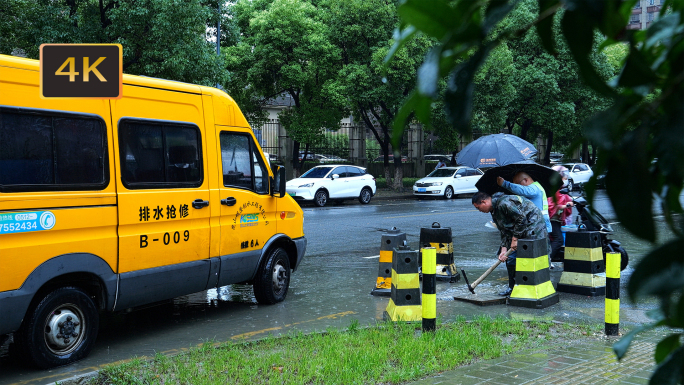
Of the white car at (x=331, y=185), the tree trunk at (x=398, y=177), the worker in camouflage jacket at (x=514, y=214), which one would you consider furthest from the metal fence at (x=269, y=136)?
the worker in camouflage jacket at (x=514, y=214)

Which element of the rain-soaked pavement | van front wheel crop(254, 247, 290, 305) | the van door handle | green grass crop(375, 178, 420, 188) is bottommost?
the rain-soaked pavement

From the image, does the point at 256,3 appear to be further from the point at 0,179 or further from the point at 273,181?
the point at 0,179

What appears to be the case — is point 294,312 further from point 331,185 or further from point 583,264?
point 331,185

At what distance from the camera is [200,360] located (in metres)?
5.51

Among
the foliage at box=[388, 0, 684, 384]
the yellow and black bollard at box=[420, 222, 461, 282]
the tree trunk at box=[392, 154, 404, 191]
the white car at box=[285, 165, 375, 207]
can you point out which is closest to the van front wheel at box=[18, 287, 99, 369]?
the yellow and black bollard at box=[420, 222, 461, 282]

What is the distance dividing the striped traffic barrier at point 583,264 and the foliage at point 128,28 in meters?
13.1

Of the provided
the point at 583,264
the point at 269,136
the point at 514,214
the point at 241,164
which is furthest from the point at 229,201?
the point at 269,136

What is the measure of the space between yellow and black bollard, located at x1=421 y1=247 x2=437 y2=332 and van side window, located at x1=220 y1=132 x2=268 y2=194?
8.18 feet

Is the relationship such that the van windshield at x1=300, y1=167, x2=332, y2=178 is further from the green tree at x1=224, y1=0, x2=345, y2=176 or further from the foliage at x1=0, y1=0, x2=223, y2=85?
the foliage at x1=0, y1=0, x2=223, y2=85

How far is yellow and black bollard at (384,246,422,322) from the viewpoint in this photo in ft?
22.4

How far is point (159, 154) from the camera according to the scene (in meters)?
6.66

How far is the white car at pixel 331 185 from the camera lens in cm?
2341

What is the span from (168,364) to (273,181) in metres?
3.18

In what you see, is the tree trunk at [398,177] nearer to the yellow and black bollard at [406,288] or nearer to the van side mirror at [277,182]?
the van side mirror at [277,182]
